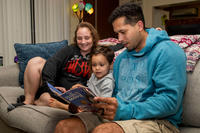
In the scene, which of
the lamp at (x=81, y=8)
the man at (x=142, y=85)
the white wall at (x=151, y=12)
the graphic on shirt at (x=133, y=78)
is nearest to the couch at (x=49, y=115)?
the man at (x=142, y=85)

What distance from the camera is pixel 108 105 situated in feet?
3.63

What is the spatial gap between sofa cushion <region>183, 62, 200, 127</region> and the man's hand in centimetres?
52

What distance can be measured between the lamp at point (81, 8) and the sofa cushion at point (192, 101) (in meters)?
3.06

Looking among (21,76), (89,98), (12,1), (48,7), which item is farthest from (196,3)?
(89,98)

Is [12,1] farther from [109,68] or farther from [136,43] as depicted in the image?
[136,43]

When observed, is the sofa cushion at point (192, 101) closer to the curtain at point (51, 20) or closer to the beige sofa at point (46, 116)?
the beige sofa at point (46, 116)

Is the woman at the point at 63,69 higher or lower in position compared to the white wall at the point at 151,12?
lower

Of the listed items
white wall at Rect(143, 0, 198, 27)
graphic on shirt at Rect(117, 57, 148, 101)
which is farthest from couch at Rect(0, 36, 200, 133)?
white wall at Rect(143, 0, 198, 27)

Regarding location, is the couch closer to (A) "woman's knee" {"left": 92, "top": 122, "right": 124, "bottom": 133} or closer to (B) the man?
(B) the man

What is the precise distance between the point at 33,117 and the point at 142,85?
0.79 meters

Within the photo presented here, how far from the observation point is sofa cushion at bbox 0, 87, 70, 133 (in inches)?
52.6

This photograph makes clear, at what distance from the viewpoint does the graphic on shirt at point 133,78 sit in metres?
1.19

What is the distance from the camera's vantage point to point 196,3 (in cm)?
473

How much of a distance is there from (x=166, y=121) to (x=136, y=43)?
486 mm
